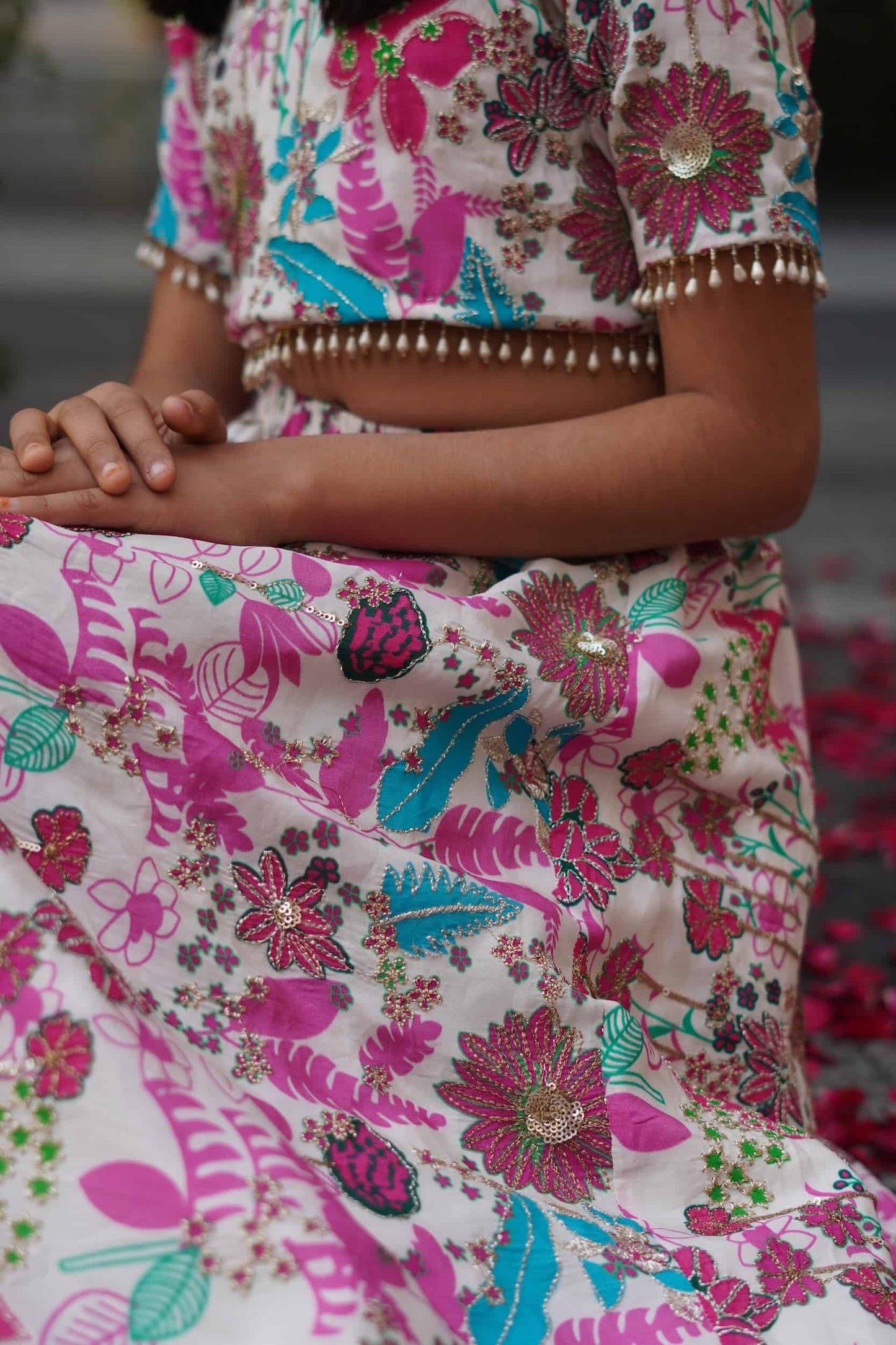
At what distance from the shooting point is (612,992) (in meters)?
0.71

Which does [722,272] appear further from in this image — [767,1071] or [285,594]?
[767,1071]

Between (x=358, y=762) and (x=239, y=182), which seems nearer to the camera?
(x=358, y=762)

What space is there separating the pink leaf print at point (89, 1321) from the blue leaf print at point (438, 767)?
0.92ft

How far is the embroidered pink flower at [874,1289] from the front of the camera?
579 mm

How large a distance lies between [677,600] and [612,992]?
0.27m

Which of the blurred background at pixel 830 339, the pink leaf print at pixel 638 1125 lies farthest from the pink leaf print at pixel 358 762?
the blurred background at pixel 830 339

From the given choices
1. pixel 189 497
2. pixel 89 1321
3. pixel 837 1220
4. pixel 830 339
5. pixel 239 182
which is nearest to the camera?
pixel 89 1321

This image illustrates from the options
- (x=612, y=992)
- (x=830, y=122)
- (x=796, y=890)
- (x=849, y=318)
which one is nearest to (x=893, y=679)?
(x=796, y=890)

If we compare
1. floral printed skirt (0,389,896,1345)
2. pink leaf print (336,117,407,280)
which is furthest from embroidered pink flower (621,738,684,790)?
pink leaf print (336,117,407,280)

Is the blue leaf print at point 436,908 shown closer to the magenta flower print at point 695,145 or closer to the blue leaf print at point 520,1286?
the blue leaf print at point 520,1286

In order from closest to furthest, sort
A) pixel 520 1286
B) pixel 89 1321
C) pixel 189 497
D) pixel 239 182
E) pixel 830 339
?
pixel 89 1321, pixel 520 1286, pixel 189 497, pixel 239 182, pixel 830 339

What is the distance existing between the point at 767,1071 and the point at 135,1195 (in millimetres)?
475

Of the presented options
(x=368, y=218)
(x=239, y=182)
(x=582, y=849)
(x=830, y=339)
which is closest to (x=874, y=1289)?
(x=582, y=849)

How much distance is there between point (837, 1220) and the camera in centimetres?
63
